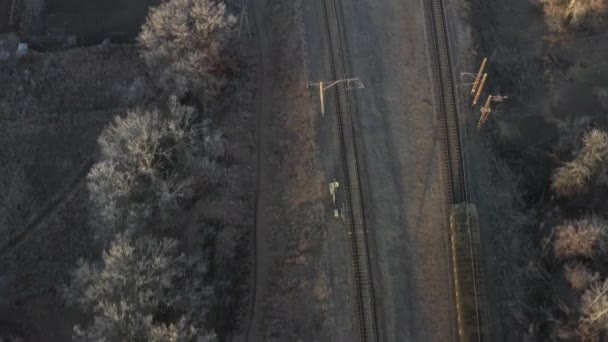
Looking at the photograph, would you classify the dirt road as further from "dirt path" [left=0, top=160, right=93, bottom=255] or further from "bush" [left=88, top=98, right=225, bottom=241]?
"dirt path" [left=0, top=160, right=93, bottom=255]

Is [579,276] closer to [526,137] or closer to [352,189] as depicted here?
[526,137]

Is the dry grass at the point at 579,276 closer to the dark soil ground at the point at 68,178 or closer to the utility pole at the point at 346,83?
the utility pole at the point at 346,83

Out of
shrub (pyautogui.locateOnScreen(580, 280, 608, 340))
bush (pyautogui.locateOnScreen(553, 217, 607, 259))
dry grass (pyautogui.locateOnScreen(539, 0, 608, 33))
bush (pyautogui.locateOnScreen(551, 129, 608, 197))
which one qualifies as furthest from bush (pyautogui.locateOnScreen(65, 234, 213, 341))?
dry grass (pyautogui.locateOnScreen(539, 0, 608, 33))

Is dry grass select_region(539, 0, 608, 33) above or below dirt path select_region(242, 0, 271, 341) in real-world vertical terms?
above

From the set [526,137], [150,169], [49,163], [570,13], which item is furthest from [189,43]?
[570,13]

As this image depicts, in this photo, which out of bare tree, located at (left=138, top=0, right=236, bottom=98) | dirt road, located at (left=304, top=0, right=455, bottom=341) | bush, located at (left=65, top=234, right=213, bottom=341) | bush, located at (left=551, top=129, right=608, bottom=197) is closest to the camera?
bush, located at (left=65, top=234, right=213, bottom=341)

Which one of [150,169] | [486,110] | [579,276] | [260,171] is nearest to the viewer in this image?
[579,276]
